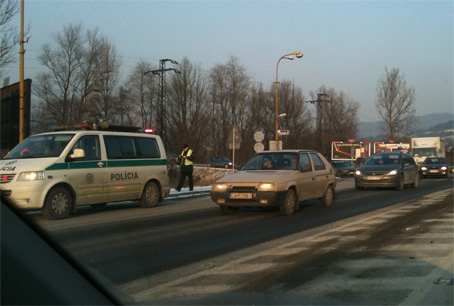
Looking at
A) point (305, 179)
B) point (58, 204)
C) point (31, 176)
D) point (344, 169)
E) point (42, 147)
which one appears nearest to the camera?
point (31, 176)

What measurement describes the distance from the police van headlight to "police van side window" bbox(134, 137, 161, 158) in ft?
10.3

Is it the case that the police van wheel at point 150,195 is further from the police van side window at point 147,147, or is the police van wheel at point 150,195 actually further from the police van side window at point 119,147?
the police van side window at point 119,147

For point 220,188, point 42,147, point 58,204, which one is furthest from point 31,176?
point 220,188

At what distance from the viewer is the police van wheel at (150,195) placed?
12.4 m

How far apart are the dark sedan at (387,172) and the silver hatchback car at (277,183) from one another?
6950 mm

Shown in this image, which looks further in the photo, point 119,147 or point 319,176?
point 319,176

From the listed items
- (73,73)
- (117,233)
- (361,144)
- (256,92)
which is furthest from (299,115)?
(117,233)

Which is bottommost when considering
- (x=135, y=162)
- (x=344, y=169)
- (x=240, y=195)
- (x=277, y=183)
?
(x=344, y=169)

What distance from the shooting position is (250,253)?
258 inches

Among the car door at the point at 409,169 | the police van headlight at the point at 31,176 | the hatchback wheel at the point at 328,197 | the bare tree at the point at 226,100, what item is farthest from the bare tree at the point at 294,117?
the police van headlight at the point at 31,176

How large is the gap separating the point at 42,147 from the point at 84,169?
1027mm

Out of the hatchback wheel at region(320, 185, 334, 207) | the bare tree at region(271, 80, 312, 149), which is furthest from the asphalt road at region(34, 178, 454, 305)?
the bare tree at region(271, 80, 312, 149)

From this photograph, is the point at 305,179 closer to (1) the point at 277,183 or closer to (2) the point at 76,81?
(1) the point at 277,183

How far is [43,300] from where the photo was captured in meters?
1.51
